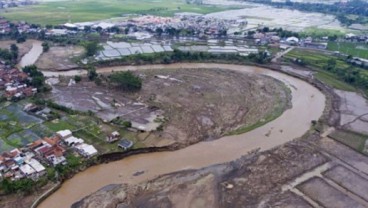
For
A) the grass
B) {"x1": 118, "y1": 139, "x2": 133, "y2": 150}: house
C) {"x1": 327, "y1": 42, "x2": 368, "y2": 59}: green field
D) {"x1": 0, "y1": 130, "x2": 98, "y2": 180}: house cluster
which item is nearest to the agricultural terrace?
{"x1": 327, "y1": 42, "x2": 368, "y2": 59}: green field

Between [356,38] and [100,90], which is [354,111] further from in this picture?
[356,38]

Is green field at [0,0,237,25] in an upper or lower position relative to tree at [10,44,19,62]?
upper

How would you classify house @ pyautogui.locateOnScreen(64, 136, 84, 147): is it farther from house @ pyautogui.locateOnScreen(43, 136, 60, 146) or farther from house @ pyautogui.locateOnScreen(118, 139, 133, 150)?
house @ pyautogui.locateOnScreen(118, 139, 133, 150)

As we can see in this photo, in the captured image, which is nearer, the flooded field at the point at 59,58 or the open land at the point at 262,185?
the open land at the point at 262,185

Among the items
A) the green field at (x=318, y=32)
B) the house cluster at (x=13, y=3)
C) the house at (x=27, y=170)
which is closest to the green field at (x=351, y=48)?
the green field at (x=318, y=32)

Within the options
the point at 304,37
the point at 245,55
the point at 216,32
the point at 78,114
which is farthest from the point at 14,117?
the point at 304,37

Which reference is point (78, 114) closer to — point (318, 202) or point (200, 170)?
point (200, 170)

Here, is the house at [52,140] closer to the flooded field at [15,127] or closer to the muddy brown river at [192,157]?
the flooded field at [15,127]
